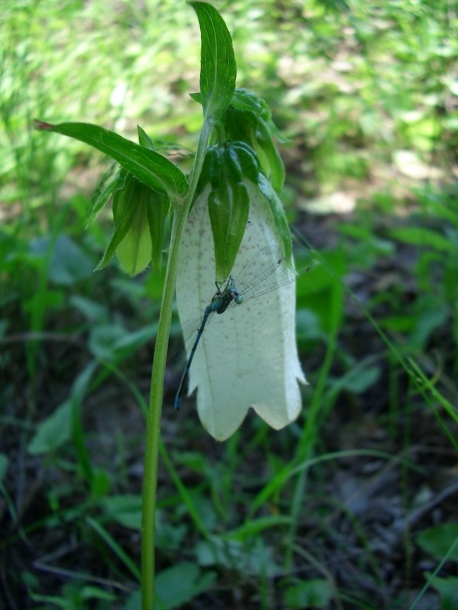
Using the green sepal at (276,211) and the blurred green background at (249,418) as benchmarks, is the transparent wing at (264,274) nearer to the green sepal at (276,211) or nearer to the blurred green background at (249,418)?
the green sepal at (276,211)

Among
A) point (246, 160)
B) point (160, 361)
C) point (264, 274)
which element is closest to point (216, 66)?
point (246, 160)

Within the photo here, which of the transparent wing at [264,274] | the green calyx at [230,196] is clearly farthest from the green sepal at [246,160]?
the transparent wing at [264,274]

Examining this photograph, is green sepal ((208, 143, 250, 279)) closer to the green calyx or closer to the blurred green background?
the green calyx

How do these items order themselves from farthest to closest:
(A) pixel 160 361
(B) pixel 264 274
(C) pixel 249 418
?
(C) pixel 249 418, (B) pixel 264 274, (A) pixel 160 361

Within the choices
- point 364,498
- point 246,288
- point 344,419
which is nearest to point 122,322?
point 344,419

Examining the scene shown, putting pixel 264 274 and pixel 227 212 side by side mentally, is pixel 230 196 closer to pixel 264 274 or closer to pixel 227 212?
pixel 227 212

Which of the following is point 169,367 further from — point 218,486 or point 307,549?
point 307,549
